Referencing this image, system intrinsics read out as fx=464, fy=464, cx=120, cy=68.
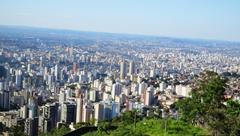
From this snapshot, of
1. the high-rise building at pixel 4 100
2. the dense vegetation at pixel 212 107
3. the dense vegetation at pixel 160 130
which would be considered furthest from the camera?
the high-rise building at pixel 4 100

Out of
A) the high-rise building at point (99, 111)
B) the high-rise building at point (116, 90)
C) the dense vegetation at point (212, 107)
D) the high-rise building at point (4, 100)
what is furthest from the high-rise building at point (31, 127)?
the high-rise building at point (116, 90)

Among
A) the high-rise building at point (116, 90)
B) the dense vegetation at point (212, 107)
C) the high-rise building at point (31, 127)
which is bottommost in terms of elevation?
the high-rise building at point (116, 90)

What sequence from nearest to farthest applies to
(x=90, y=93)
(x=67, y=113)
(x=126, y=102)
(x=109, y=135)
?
(x=109, y=135)
(x=67, y=113)
(x=126, y=102)
(x=90, y=93)

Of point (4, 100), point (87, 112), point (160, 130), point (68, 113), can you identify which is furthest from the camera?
point (4, 100)

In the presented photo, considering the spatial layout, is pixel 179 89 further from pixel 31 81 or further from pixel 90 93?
pixel 31 81

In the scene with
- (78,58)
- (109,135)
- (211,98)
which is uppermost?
(211,98)

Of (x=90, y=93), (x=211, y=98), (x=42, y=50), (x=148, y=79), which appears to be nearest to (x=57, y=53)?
(x=42, y=50)

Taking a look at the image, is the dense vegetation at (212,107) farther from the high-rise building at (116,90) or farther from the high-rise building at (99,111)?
the high-rise building at (116,90)

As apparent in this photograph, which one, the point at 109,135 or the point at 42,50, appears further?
the point at 42,50

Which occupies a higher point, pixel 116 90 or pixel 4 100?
pixel 4 100

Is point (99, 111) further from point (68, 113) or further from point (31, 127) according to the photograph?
point (31, 127)

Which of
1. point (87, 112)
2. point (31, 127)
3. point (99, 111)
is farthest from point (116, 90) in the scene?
point (31, 127)
